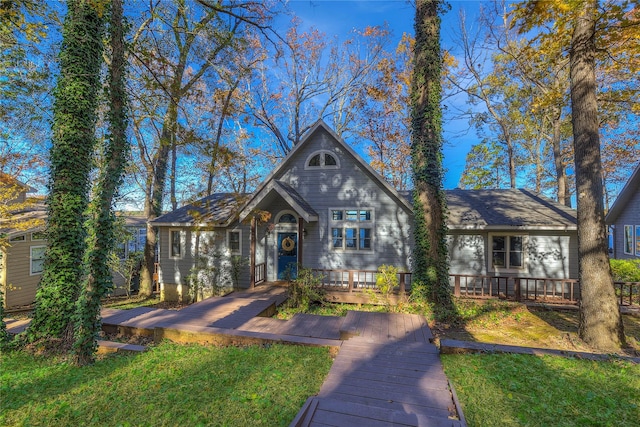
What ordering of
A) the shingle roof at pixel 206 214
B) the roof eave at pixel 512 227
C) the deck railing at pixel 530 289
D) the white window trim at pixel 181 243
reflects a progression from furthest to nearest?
the white window trim at pixel 181 243
the shingle roof at pixel 206 214
the roof eave at pixel 512 227
the deck railing at pixel 530 289

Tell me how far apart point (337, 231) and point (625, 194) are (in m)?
14.7

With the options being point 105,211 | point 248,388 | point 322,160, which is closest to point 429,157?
point 322,160

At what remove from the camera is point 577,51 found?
6180mm

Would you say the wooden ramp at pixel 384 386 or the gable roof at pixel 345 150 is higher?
the gable roof at pixel 345 150

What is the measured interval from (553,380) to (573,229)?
800 centimetres

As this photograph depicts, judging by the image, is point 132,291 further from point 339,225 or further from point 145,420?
point 145,420

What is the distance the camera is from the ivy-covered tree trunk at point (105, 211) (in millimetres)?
4754

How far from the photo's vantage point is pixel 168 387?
3.94 m

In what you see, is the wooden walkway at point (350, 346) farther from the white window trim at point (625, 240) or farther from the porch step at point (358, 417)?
the white window trim at point (625, 240)

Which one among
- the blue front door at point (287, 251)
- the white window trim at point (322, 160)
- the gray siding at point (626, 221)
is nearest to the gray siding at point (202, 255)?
the blue front door at point (287, 251)

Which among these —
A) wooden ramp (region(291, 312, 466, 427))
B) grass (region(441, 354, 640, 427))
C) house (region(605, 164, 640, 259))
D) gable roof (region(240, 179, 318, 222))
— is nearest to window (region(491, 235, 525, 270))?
grass (region(441, 354, 640, 427))

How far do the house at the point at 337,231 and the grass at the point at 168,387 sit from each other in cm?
513

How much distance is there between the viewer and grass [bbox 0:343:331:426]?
3.31 meters

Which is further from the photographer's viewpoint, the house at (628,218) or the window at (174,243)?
the house at (628,218)
